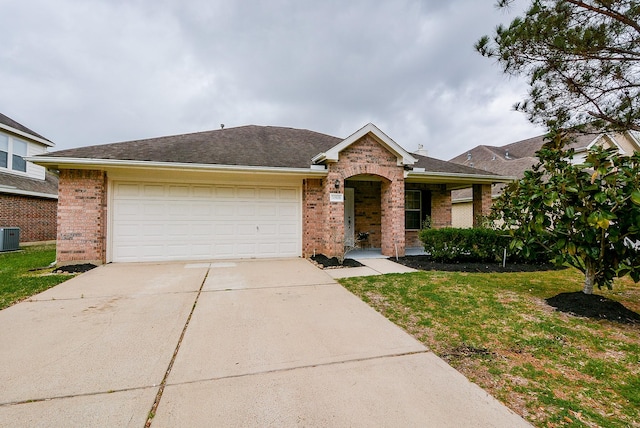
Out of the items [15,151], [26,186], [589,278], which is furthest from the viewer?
[15,151]

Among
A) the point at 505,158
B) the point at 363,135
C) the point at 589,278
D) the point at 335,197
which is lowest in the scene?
the point at 589,278

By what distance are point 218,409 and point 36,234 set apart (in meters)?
17.9

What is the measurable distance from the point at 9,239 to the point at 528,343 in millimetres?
16366

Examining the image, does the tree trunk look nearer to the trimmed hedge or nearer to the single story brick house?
the trimmed hedge

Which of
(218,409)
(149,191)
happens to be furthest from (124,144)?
(218,409)

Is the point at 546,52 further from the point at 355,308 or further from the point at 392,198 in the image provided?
the point at 355,308

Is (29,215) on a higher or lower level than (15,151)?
lower

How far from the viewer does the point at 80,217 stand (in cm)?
747

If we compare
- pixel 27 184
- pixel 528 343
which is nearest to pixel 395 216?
pixel 528 343

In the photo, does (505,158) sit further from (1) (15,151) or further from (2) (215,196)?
(1) (15,151)

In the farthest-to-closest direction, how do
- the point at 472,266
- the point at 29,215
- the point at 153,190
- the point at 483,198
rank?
1. the point at 29,215
2. the point at 483,198
3. the point at 153,190
4. the point at 472,266

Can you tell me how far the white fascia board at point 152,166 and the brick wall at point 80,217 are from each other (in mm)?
357

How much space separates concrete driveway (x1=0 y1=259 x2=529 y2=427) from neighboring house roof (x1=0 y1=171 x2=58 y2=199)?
11.5 m

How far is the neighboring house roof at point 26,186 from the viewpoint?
1222 centimetres
